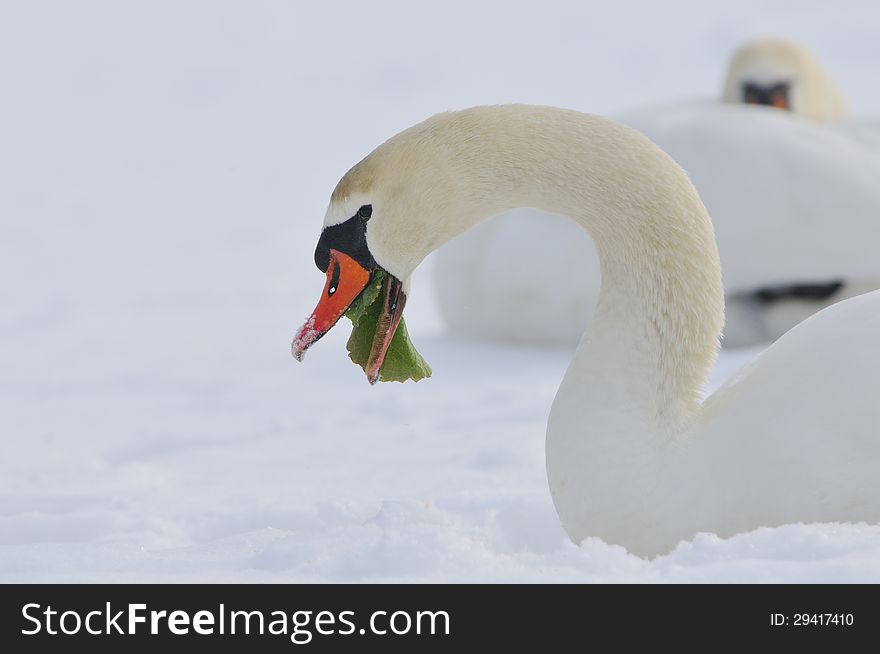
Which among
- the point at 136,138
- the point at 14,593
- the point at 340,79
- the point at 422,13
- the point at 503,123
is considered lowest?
the point at 14,593

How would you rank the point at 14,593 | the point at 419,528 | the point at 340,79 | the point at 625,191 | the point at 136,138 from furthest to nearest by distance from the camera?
the point at 340,79 → the point at 136,138 → the point at 625,191 → the point at 419,528 → the point at 14,593

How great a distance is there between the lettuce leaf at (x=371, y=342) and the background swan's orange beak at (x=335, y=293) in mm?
27

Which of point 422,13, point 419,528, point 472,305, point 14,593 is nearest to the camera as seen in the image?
point 14,593

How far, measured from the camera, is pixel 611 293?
3760mm

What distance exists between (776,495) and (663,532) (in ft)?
0.77

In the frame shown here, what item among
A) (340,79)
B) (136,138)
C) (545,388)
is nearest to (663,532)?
(545,388)

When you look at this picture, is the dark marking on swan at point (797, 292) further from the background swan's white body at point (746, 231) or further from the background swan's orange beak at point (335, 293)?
the background swan's orange beak at point (335, 293)

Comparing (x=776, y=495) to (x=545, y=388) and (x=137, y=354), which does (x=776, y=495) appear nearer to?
(x=545, y=388)

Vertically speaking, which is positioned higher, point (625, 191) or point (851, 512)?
point (625, 191)

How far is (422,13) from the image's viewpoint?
17391 millimetres

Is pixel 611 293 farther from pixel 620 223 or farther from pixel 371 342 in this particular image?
pixel 371 342

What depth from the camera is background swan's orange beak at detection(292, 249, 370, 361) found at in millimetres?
3725

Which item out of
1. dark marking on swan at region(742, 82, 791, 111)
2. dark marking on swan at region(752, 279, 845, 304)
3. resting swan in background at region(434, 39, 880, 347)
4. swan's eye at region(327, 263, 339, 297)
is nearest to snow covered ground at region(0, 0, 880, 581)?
resting swan in background at region(434, 39, 880, 347)

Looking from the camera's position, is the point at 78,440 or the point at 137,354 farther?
the point at 137,354
